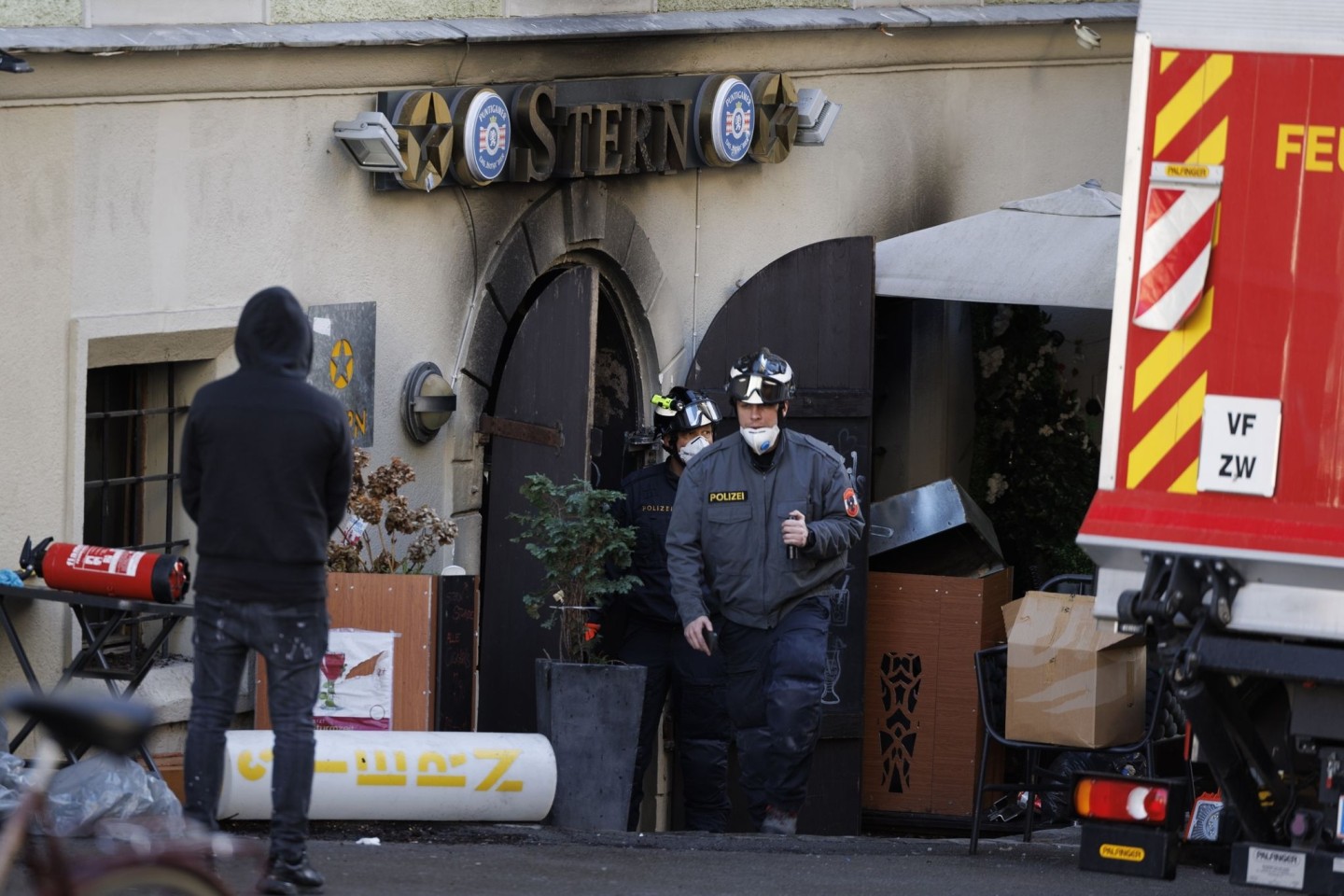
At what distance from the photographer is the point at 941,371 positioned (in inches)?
544

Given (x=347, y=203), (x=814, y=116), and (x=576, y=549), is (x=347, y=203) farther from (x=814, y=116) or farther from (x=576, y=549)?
(x=814, y=116)

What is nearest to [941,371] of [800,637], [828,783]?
[828,783]

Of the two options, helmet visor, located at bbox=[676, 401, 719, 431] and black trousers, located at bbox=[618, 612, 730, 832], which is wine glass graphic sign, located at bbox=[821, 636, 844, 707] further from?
helmet visor, located at bbox=[676, 401, 719, 431]

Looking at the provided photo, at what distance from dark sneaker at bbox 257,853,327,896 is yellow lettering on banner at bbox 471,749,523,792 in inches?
78.0

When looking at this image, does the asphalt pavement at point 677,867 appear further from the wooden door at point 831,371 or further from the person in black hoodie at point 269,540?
the wooden door at point 831,371

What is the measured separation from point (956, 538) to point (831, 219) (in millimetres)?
1990

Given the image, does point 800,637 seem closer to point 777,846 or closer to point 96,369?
point 777,846

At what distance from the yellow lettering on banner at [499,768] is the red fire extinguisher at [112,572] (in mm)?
1342

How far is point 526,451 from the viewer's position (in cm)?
1021

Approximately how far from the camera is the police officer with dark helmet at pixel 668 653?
418 inches

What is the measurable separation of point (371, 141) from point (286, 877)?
3.76 m

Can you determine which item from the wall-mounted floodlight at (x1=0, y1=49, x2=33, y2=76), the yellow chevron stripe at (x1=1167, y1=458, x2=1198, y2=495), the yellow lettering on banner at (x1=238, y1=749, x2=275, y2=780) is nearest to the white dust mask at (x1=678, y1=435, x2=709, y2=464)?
the yellow lettering on banner at (x1=238, y1=749, x2=275, y2=780)

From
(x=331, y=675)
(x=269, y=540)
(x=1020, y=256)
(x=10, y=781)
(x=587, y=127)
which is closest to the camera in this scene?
(x=269, y=540)

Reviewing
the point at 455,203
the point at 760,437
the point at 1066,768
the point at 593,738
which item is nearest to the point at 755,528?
the point at 760,437
